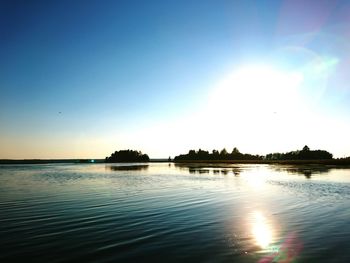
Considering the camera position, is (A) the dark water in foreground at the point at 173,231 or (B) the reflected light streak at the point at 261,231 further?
(B) the reflected light streak at the point at 261,231

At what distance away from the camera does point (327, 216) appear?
73.4ft

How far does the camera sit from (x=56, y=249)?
13.7m

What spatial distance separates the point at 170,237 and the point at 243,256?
459cm

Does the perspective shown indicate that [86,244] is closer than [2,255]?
No

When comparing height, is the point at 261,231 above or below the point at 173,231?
below

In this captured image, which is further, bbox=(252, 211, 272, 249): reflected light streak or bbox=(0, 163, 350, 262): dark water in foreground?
bbox=(252, 211, 272, 249): reflected light streak

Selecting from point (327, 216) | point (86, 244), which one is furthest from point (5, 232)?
point (327, 216)

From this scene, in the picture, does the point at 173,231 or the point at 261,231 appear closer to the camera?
the point at 173,231

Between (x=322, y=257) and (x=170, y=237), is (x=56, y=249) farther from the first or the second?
(x=322, y=257)

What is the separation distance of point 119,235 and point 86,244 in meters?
2.30

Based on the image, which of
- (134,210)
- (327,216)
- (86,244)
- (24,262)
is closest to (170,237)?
(86,244)

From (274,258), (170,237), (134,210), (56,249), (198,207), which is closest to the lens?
(274,258)

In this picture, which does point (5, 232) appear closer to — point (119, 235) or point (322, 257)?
point (119, 235)

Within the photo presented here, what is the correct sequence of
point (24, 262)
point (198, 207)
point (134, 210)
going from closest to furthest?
point (24, 262)
point (134, 210)
point (198, 207)
